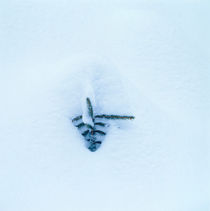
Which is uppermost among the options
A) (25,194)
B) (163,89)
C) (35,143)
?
(163,89)

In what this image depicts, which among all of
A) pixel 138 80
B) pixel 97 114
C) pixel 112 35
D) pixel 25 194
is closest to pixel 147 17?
pixel 112 35

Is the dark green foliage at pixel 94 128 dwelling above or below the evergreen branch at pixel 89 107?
below

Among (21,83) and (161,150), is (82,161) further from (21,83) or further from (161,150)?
(21,83)

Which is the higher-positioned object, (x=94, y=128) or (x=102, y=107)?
(x=102, y=107)

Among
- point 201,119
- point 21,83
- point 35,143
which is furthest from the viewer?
point 201,119
